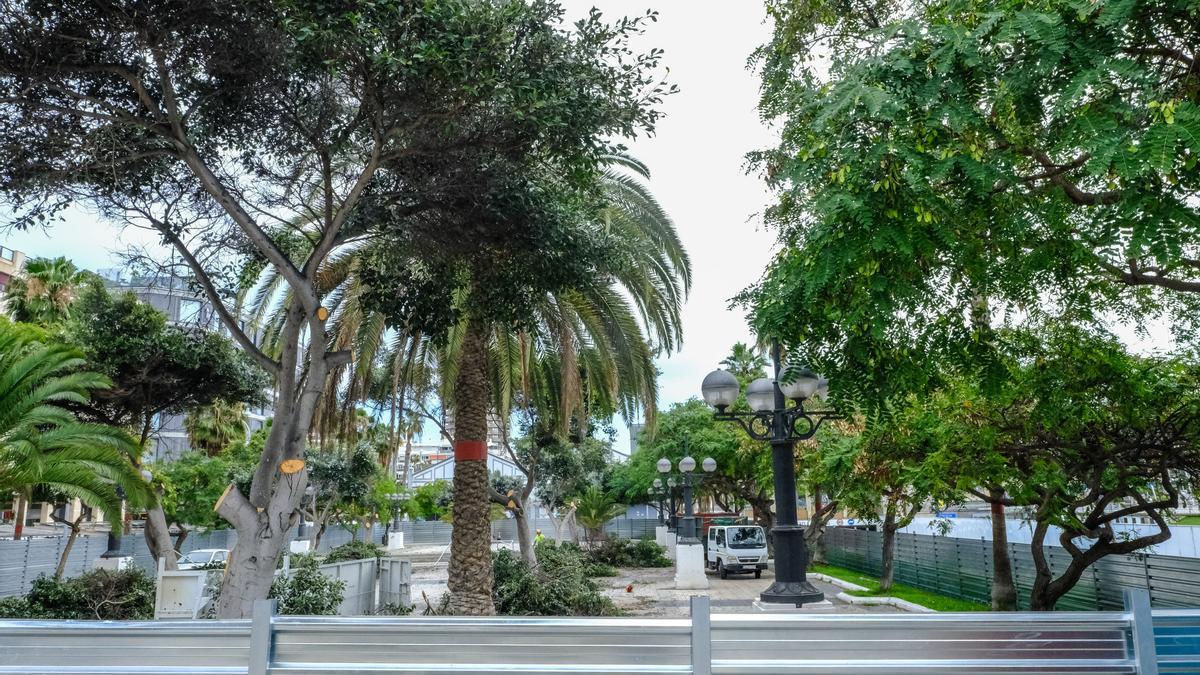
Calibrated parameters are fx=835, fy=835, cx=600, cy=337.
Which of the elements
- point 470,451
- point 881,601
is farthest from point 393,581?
point 881,601

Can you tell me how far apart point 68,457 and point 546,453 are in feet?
75.5

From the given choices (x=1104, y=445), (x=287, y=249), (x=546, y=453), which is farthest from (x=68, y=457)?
(x=546, y=453)

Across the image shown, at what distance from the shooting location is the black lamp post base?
7.49 metres

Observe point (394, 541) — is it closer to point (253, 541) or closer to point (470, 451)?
point (470, 451)

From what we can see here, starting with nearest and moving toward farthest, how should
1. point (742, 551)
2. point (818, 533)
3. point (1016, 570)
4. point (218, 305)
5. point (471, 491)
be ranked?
point (218, 305) → point (471, 491) → point (1016, 570) → point (742, 551) → point (818, 533)

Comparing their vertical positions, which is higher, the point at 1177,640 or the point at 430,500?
the point at 430,500

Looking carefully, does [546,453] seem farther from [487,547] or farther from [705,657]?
[705,657]

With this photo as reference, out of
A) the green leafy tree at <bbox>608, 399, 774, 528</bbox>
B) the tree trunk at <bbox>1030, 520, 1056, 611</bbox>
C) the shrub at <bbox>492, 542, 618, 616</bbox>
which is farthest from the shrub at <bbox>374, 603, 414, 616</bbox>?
the green leafy tree at <bbox>608, 399, 774, 528</bbox>

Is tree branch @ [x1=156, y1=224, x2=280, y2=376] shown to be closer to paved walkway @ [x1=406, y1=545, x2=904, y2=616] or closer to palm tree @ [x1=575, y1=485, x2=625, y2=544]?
paved walkway @ [x1=406, y1=545, x2=904, y2=616]

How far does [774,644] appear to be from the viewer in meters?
3.73

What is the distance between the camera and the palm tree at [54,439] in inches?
500

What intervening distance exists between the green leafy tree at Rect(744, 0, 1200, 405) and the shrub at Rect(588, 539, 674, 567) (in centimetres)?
3084

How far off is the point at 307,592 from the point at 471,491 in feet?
10.1

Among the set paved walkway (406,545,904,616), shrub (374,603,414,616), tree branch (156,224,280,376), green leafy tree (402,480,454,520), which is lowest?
paved walkway (406,545,904,616)
